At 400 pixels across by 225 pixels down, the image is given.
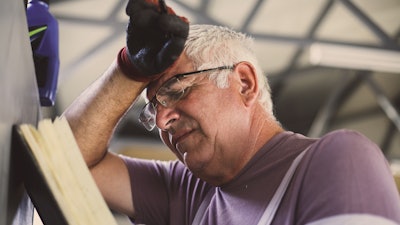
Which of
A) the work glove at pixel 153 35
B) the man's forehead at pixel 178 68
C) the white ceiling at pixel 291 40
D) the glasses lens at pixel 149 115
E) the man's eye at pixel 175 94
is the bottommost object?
the white ceiling at pixel 291 40

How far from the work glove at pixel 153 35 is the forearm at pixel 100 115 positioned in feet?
0.69

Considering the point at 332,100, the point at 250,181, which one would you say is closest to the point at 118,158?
the point at 250,181

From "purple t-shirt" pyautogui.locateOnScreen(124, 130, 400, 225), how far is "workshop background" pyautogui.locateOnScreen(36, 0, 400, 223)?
114 inches

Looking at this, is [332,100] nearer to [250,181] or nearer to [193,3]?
[193,3]

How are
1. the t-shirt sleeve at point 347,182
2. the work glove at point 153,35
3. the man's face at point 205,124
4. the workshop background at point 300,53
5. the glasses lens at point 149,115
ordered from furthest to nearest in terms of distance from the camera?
the workshop background at point 300,53
the glasses lens at point 149,115
the man's face at point 205,124
the work glove at point 153,35
the t-shirt sleeve at point 347,182

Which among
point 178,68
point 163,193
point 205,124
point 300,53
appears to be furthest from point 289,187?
point 300,53

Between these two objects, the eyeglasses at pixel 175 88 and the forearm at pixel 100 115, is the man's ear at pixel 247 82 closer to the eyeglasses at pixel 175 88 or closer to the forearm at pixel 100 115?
the eyeglasses at pixel 175 88

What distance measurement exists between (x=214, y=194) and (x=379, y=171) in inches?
19.3

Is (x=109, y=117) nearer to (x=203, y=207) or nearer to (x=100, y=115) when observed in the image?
(x=100, y=115)

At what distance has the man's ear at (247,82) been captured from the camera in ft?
4.89

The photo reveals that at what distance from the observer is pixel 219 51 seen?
1476 mm

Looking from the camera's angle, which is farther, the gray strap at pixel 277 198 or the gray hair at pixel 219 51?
the gray hair at pixel 219 51

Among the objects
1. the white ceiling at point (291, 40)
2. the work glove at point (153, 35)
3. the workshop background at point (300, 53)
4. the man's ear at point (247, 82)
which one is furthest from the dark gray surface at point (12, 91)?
the white ceiling at point (291, 40)

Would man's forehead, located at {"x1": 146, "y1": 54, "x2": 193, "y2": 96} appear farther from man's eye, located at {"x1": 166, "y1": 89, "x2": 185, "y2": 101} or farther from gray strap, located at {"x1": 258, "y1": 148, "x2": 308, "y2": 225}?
gray strap, located at {"x1": 258, "y1": 148, "x2": 308, "y2": 225}
